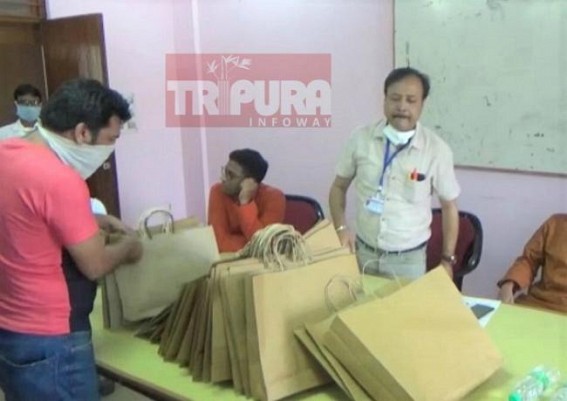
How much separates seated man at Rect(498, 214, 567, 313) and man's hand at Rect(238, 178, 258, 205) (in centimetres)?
119

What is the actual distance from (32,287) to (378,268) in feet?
4.41

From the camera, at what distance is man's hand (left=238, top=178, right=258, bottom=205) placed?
292 centimetres

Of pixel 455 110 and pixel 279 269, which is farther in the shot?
pixel 455 110

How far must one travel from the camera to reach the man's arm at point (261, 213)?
9.39 ft

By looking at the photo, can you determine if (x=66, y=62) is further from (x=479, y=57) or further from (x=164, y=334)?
(x=164, y=334)

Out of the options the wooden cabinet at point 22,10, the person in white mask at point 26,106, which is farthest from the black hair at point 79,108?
the wooden cabinet at point 22,10

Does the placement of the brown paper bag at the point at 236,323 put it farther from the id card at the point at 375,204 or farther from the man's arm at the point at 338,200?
the man's arm at the point at 338,200

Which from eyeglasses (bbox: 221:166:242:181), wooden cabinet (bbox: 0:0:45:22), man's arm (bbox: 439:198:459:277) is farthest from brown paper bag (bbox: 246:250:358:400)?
wooden cabinet (bbox: 0:0:45:22)

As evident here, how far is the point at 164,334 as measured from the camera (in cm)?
164

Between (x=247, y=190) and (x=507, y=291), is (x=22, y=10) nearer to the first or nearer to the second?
(x=247, y=190)

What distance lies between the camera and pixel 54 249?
1.43m

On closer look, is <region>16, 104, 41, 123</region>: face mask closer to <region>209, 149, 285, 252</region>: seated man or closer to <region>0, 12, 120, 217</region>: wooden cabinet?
<region>0, 12, 120, 217</region>: wooden cabinet

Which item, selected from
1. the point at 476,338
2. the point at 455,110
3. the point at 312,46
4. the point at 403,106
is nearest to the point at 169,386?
the point at 476,338

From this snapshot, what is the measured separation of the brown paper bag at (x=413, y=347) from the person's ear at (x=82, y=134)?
0.75 meters
